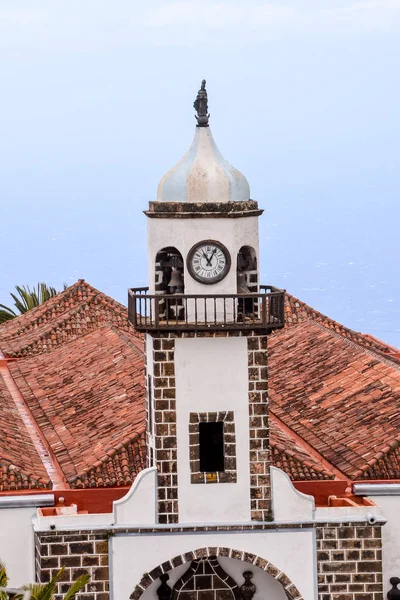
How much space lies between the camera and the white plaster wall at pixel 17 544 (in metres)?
29.7

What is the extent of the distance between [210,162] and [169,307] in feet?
8.38

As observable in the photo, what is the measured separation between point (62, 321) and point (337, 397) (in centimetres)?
1580

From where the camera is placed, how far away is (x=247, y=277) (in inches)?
1168

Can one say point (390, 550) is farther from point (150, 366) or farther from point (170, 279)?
point (170, 279)

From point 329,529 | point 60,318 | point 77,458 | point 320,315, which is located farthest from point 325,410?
point 60,318

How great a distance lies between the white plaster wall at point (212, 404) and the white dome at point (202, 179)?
7.89ft

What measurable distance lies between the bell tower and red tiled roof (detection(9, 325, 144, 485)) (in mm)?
3159

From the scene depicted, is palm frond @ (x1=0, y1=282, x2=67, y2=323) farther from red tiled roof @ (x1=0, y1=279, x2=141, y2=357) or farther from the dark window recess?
the dark window recess

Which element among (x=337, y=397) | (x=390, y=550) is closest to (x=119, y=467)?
(x=390, y=550)

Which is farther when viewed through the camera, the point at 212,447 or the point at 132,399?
the point at 132,399

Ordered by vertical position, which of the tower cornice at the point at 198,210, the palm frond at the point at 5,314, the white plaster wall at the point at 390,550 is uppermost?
the palm frond at the point at 5,314

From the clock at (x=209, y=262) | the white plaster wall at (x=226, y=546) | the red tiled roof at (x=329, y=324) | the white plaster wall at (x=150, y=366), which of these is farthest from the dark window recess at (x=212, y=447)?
the red tiled roof at (x=329, y=324)

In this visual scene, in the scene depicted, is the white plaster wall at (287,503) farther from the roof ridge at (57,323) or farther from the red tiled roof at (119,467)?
the roof ridge at (57,323)

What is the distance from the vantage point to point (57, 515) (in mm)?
28906
